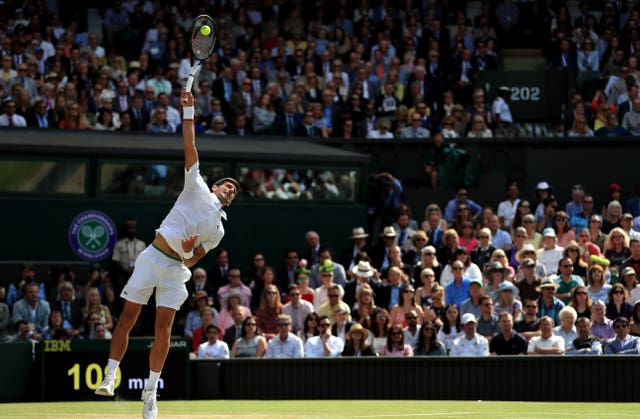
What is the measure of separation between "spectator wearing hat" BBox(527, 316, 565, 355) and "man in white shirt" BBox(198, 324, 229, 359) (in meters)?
3.81

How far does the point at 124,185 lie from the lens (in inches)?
946

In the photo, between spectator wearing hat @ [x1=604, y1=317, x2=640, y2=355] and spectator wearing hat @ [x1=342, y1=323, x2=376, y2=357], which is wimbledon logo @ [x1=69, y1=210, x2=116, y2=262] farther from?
spectator wearing hat @ [x1=604, y1=317, x2=640, y2=355]

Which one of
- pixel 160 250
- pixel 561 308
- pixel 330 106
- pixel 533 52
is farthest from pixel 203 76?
pixel 160 250

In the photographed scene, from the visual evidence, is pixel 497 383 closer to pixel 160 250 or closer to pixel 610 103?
pixel 160 250

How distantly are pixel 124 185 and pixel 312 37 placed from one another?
5.97 m

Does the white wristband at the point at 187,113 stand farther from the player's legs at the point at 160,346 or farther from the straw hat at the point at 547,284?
the straw hat at the point at 547,284

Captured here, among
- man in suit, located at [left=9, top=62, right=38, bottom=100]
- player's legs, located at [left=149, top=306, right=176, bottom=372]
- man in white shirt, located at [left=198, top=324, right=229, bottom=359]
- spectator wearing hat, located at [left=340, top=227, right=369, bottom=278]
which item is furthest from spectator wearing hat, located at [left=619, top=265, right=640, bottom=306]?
man in suit, located at [left=9, top=62, right=38, bottom=100]

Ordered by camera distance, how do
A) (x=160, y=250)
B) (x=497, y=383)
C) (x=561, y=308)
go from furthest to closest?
(x=561, y=308) < (x=497, y=383) < (x=160, y=250)

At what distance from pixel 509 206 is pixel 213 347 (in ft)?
22.6

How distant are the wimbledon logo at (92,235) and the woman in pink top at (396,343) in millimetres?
6389

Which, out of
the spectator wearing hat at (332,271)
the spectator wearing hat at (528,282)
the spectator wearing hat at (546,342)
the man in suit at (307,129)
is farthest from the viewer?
the man in suit at (307,129)

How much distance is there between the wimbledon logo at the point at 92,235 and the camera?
76.4 feet

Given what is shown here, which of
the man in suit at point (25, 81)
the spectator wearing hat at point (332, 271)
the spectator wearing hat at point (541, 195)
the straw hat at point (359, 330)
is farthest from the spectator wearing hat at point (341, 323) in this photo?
the man in suit at point (25, 81)

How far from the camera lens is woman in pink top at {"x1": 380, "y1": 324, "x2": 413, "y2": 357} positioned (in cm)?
1834
